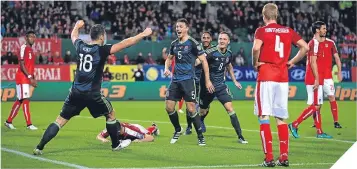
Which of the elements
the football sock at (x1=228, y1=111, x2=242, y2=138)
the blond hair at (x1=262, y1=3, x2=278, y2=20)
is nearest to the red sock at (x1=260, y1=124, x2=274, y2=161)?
the blond hair at (x1=262, y1=3, x2=278, y2=20)

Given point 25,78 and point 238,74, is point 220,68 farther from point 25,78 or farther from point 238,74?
point 238,74

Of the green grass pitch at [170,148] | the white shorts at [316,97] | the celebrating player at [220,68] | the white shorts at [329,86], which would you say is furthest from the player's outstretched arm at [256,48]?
the white shorts at [329,86]

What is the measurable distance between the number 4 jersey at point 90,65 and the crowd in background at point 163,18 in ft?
71.8

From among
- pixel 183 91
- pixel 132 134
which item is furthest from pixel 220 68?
pixel 132 134

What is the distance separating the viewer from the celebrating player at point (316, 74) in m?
16.0

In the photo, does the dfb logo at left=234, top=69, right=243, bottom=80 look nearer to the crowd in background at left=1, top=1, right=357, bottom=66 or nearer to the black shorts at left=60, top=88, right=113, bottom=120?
the crowd in background at left=1, top=1, right=357, bottom=66

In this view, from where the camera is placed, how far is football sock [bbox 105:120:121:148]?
1246cm

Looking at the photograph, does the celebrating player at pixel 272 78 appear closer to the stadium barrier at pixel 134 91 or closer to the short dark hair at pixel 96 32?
the short dark hair at pixel 96 32

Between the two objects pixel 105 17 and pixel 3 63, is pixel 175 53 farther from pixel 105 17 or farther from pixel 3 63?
pixel 105 17

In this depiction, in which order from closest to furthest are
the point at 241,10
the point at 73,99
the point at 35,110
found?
the point at 73,99 → the point at 35,110 → the point at 241,10

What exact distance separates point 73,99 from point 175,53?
2806mm

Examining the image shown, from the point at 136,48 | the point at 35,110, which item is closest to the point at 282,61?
the point at 35,110

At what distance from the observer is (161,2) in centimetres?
4038

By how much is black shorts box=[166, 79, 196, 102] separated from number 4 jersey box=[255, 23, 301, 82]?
334 centimetres
